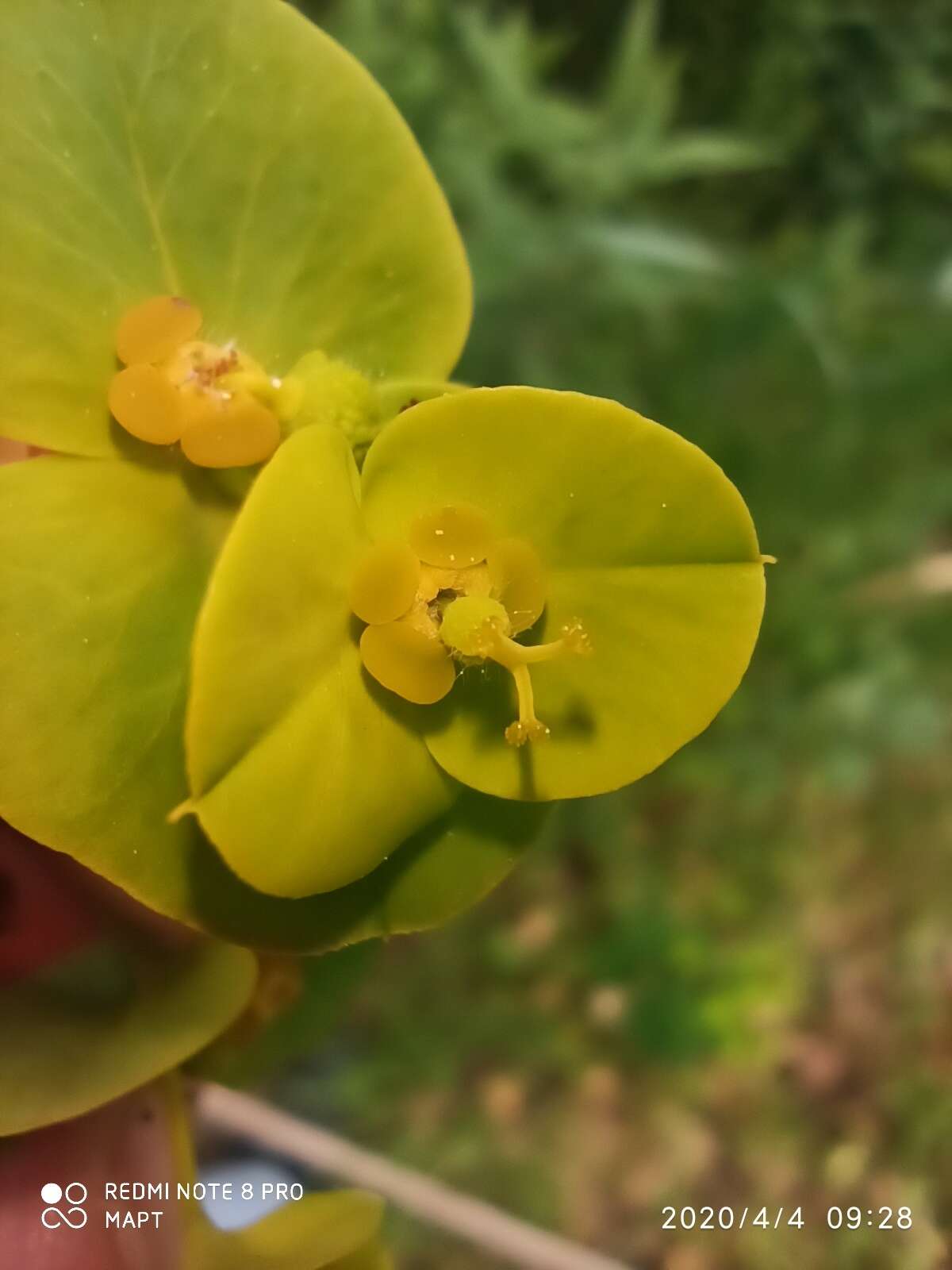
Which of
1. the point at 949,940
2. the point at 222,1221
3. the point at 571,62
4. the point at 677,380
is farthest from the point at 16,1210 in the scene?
the point at 571,62

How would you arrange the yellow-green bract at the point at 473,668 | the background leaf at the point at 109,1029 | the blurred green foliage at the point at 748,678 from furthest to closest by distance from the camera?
the blurred green foliage at the point at 748,678, the background leaf at the point at 109,1029, the yellow-green bract at the point at 473,668

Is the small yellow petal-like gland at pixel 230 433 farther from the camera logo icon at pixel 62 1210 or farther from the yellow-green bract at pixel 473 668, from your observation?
the camera logo icon at pixel 62 1210

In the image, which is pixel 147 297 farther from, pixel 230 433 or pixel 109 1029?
pixel 109 1029

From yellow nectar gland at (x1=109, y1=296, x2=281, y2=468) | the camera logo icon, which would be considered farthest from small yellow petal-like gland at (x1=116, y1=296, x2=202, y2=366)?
the camera logo icon

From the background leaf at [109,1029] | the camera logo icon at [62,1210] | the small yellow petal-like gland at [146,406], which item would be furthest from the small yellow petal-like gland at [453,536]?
the camera logo icon at [62,1210]

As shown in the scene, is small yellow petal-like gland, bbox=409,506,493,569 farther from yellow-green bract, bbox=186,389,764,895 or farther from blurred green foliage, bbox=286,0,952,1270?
blurred green foliage, bbox=286,0,952,1270

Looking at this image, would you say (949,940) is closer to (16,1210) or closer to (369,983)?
(369,983)

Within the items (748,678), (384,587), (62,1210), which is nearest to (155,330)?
(384,587)
